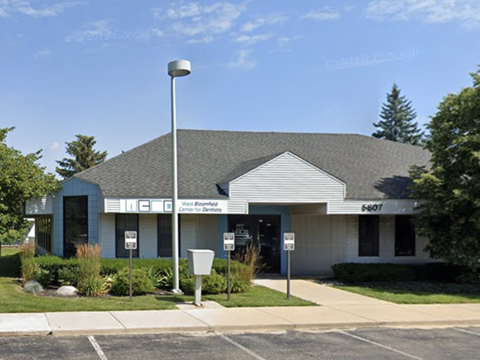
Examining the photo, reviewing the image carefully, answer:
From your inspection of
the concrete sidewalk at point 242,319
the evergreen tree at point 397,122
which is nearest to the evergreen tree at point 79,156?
the evergreen tree at point 397,122

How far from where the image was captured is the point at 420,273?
19156 mm

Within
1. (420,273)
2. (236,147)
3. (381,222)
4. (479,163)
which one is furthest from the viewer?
(236,147)

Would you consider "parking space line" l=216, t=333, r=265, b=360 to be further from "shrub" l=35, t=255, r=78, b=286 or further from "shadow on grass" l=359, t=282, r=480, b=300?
"shadow on grass" l=359, t=282, r=480, b=300

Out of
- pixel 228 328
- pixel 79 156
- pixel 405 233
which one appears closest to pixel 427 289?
pixel 405 233

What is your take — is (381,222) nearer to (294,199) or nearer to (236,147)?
(294,199)

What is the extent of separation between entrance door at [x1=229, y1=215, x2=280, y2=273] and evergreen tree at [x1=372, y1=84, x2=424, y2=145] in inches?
2182

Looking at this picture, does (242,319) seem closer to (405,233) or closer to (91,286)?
(91,286)

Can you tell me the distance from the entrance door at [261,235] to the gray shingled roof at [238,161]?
192cm

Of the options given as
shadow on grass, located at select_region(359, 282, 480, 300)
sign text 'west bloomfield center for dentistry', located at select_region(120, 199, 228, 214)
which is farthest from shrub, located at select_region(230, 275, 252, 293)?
shadow on grass, located at select_region(359, 282, 480, 300)

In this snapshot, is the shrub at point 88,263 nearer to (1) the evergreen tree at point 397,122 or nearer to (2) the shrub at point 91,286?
(2) the shrub at point 91,286

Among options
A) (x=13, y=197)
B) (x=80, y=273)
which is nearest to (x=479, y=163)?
(x=80, y=273)

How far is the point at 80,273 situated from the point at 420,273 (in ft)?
36.9

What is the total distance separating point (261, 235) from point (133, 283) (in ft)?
22.9

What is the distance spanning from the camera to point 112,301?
13.5m
